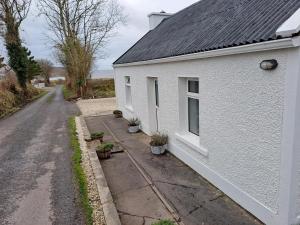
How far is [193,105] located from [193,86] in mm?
513

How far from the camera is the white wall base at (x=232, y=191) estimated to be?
3836mm

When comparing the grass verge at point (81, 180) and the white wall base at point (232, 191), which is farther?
the grass verge at point (81, 180)

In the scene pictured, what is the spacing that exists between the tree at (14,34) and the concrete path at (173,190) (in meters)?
21.6

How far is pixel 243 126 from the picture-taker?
4.13 m

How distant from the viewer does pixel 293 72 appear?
10.1 ft

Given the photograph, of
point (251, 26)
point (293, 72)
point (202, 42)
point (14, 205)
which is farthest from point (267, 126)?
point (14, 205)

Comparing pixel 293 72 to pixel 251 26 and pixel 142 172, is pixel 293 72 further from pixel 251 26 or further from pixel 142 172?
pixel 142 172

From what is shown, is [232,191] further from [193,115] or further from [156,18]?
[156,18]

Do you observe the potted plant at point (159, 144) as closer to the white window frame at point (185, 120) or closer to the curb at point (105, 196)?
the white window frame at point (185, 120)

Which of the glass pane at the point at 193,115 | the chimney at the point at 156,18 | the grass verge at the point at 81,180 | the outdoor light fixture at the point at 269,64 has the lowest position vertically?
the grass verge at the point at 81,180

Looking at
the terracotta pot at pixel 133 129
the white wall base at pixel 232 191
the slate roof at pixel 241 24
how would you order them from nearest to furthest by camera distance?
the slate roof at pixel 241 24 → the white wall base at pixel 232 191 → the terracotta pot at pixel 133 129

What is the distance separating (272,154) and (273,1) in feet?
9.95

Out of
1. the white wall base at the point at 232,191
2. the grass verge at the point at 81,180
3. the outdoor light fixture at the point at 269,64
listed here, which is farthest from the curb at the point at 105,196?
the outdoor light fixture at the point at 269,64

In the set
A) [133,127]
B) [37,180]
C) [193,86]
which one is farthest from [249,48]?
[133,127]
